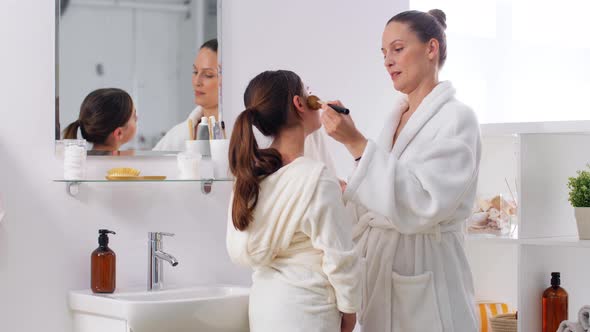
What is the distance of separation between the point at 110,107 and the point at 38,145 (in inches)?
9.5

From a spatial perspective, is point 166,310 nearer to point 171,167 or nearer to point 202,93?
point 171,167

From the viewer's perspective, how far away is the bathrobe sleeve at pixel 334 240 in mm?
2037

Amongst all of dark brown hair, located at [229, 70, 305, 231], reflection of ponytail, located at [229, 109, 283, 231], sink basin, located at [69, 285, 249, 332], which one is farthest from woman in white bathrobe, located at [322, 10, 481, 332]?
sink basin, located at [69, 285, 249, 332]

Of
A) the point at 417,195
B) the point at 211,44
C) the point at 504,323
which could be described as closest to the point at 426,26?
the point at 417,195

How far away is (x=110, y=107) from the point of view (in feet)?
8.49

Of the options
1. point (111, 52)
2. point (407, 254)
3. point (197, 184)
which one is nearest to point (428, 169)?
point (407, 254)

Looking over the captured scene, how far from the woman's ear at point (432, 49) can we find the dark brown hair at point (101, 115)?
2.98 ft

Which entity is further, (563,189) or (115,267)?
(563,189)

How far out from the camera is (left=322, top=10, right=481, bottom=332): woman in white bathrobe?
2205 millimetres

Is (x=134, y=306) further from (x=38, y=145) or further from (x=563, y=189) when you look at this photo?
(x=563, y=189)

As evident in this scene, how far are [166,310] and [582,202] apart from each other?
4.43ft

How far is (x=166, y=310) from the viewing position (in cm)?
228

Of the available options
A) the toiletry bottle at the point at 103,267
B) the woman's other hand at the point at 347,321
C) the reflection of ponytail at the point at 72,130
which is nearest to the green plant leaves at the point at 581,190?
the woman's other hand at the point at 347,321

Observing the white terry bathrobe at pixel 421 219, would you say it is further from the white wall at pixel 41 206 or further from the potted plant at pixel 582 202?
the white wall at pixel 41 206
